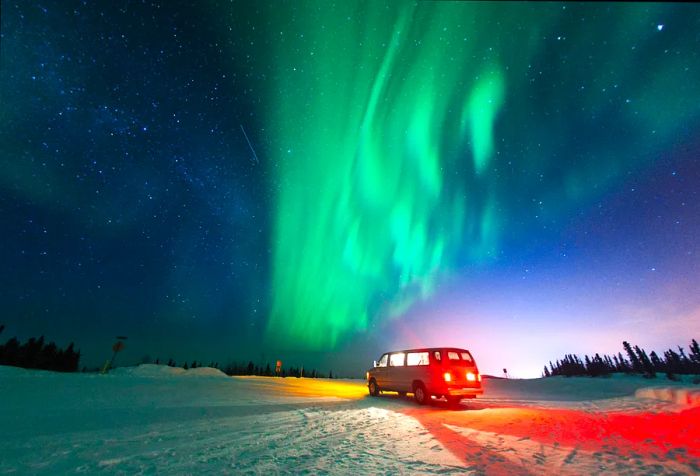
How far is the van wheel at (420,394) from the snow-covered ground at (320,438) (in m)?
2.91

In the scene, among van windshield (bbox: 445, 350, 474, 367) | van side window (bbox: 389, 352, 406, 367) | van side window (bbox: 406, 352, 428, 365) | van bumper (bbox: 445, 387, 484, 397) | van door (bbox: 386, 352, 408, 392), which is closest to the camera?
van bumper (bbox: 445, 387, 484, 397)

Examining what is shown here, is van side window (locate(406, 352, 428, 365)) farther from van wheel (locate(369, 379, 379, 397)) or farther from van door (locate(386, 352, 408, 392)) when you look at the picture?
van wheel (locate(369, 379, 379, 397))

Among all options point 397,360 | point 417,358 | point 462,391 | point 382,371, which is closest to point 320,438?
point 462,391

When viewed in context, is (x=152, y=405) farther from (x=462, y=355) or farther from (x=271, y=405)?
(x=462, y=355)

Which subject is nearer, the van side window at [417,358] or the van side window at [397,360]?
the van side window at [417,358]

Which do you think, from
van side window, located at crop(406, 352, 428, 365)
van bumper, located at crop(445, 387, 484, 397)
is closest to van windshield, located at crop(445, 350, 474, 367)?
van bumper, located at crop(445, 387, 484, 397)

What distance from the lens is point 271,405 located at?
10938 millimetres

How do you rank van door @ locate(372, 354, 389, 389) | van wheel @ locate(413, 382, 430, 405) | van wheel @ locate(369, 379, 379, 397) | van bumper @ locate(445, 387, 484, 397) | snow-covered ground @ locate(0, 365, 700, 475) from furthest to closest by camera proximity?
1. van wheel @ locate(369, 379, 379, 397)
2. van door @ locate(372, 354, 389, 389)
3. van wheel @ locate(413, 382, 430, 405)
4. van bumper @ locate(445, 387, 484, 397)
5. snow-covered ground @ locate(0, 365, 700, 475)

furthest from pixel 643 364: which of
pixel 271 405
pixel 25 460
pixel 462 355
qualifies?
pixel 25 460

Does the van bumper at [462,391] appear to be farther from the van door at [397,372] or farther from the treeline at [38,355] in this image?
the treeline at [38,355]

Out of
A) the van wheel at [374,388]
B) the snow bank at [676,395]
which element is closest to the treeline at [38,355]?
the van wheel at [374,388]

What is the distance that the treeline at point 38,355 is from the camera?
247 feet

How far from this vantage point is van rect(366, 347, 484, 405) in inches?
481

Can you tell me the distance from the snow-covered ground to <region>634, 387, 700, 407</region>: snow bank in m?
0.15
